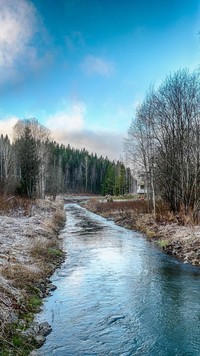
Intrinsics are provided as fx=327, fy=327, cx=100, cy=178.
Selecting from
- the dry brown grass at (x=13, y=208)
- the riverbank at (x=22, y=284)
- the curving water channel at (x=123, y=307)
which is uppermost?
the dry brown grass at (x=13, y=208)

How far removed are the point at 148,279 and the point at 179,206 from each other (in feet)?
48.3

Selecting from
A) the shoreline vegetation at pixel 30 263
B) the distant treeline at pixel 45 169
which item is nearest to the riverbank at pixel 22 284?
the shoreline vegetation at pixel 30 263

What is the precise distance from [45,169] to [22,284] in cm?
4534

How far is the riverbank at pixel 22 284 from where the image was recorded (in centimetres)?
586

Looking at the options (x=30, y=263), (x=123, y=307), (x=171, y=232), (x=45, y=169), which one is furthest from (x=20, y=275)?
(x=45, y=169)

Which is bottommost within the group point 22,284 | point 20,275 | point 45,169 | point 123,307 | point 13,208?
point 123,307

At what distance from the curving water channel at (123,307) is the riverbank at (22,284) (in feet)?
0.98

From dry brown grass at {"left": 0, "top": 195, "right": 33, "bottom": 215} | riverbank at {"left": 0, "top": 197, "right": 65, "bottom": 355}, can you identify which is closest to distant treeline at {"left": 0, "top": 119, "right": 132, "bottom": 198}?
dry brown grass at {"left": 0, "top": 195, "right": 33, "bottom": 215}

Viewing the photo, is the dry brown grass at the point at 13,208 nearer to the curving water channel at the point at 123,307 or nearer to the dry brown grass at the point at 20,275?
the curving water channel at the point at 123,307

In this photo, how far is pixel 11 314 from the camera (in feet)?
21.4

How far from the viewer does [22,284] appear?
847 centimetres

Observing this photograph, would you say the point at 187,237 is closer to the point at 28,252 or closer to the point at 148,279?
the point at 148,279

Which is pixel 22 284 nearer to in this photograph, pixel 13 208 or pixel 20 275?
pixel 20 275

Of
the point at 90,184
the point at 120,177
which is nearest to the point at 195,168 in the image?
the point at 120,177
